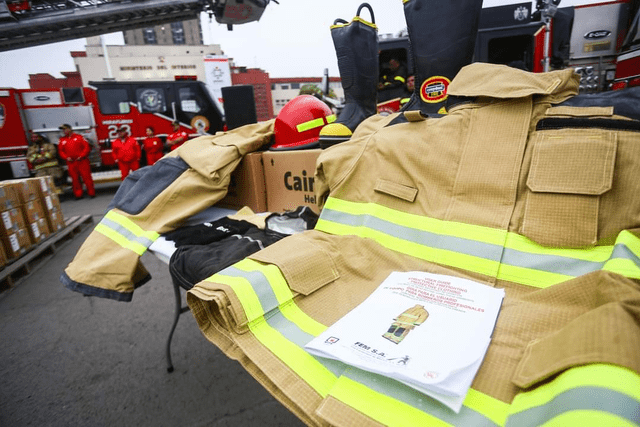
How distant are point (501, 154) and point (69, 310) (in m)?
3.37

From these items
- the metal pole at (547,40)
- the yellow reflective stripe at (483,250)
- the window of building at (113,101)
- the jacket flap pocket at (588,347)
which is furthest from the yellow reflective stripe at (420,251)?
the window of building at (113,101)

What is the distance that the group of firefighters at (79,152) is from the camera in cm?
712

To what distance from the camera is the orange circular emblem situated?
4.85 feet

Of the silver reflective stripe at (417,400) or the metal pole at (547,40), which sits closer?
the silver reflective stripe at (417,400)

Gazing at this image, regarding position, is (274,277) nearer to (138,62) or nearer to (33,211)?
(33,211)

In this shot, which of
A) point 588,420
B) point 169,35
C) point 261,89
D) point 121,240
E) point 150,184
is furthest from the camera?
point 169,35

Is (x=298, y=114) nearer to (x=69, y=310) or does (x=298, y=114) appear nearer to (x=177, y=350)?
(x=177, y=350)

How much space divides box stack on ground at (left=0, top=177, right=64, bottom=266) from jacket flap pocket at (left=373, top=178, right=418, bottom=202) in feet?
12.6

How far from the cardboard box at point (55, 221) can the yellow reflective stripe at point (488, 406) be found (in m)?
5.20

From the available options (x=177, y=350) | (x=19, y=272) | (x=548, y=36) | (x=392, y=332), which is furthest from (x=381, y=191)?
(x=548, y=36)

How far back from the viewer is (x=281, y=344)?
2.48 ft

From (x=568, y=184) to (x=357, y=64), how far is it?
4.41ft

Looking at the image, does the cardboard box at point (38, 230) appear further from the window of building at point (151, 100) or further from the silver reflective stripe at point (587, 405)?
the silver reflective stripe at point (587, 405)

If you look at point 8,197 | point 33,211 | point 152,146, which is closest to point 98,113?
point 152,146
